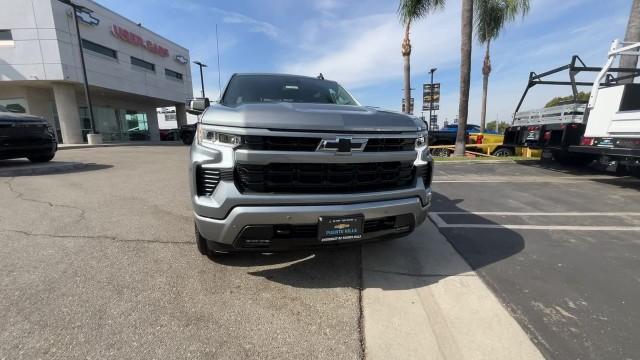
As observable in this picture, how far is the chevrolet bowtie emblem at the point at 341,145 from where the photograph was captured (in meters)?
2.06

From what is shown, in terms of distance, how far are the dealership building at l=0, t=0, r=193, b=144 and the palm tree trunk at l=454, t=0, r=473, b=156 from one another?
21.2m

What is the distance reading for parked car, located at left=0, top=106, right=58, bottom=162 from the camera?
20.9 feet

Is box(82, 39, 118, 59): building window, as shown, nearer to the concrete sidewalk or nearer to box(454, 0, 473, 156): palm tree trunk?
box(454, 0, 473, 156): palm tree trunk

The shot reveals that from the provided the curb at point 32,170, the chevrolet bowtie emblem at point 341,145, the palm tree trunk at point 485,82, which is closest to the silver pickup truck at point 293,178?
the chevrolet bowtie emblem at point 341,145

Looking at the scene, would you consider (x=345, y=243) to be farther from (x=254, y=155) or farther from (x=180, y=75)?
(x=180, y=75)

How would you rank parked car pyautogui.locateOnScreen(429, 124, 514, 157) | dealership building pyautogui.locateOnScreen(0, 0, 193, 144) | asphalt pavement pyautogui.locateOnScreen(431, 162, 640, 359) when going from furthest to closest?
dealership building pyautogui.locateOnScreen(0, 0, 193, 144) → parked car pyautogui.locateOnScreen(429, 124, 514, 157) → asphalt pavement pyautogui.locateOnScreen(431, 162, 640, 359)

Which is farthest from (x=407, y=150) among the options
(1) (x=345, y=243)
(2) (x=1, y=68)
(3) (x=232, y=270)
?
(2) (x=1, y=68)

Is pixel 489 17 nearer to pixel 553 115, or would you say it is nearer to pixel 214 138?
pixel 553 115

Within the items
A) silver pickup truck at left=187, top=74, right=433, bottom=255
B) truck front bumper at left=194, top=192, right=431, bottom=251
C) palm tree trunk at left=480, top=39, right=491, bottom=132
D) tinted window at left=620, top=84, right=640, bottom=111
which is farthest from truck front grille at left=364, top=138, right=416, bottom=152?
palm tree trunk at left=480, top=39, right=491, bottom=132

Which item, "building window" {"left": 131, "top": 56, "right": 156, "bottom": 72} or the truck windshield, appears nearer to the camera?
the truck windshield

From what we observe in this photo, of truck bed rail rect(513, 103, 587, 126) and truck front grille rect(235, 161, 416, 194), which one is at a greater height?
truck bed rail rect(513, 103, 587, 126)

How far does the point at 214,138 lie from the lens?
2.12m

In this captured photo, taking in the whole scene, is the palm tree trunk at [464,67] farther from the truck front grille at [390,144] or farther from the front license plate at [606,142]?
the truck front grille at [390,144]

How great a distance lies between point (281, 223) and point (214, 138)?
76 cm
